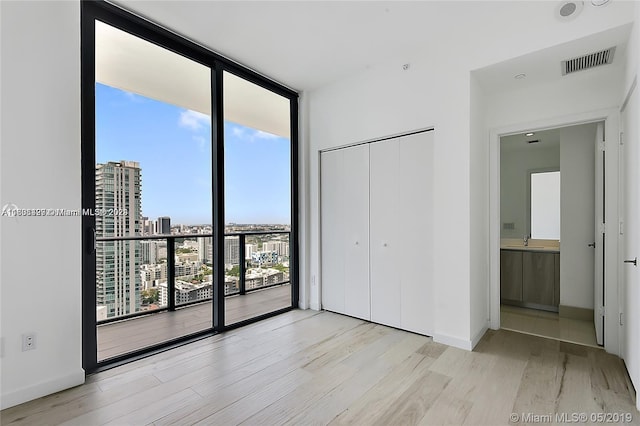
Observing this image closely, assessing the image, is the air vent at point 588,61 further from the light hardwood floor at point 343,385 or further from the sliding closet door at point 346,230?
the light hardwood floor at point 343,385

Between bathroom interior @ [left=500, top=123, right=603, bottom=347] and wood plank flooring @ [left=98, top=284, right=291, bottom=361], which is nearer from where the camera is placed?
wood plank flooring @ [left=98, top=284, right=291, bottom=361]

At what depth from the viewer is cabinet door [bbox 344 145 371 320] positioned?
3.53 m

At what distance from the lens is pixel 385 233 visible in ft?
11.0

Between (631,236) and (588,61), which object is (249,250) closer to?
(631,236)

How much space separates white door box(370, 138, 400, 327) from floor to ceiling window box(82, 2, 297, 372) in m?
1.17

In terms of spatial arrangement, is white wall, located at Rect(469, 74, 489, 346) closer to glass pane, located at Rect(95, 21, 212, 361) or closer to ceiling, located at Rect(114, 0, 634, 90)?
ceiling, located at Rect(114, 0, 634, 90)

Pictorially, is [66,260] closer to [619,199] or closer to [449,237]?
[449,237]

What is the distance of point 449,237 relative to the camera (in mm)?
2846

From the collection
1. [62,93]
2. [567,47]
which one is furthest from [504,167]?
[62,93]

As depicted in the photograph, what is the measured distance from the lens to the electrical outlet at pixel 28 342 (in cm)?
198

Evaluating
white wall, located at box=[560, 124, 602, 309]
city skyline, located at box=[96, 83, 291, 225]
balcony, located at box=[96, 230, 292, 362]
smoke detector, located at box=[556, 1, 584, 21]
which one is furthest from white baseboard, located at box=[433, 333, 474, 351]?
smoke detector, located at box=[556, 1, 584, 21]

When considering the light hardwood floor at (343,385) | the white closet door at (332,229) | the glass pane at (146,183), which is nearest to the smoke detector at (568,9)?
the white closet door at (332,229)

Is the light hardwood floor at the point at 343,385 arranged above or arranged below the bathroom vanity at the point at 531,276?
below

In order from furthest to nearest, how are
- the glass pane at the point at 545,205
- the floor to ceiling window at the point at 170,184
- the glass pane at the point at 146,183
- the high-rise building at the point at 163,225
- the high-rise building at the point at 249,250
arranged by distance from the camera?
1. the glass pane at the point at 545,205
2. the high-rise building at the point at 249,250
3. the high-rise building at the point at 163,225
4. the glass pane at the point at 146,183
5. the floor to ceiling window at the point at 170,184
